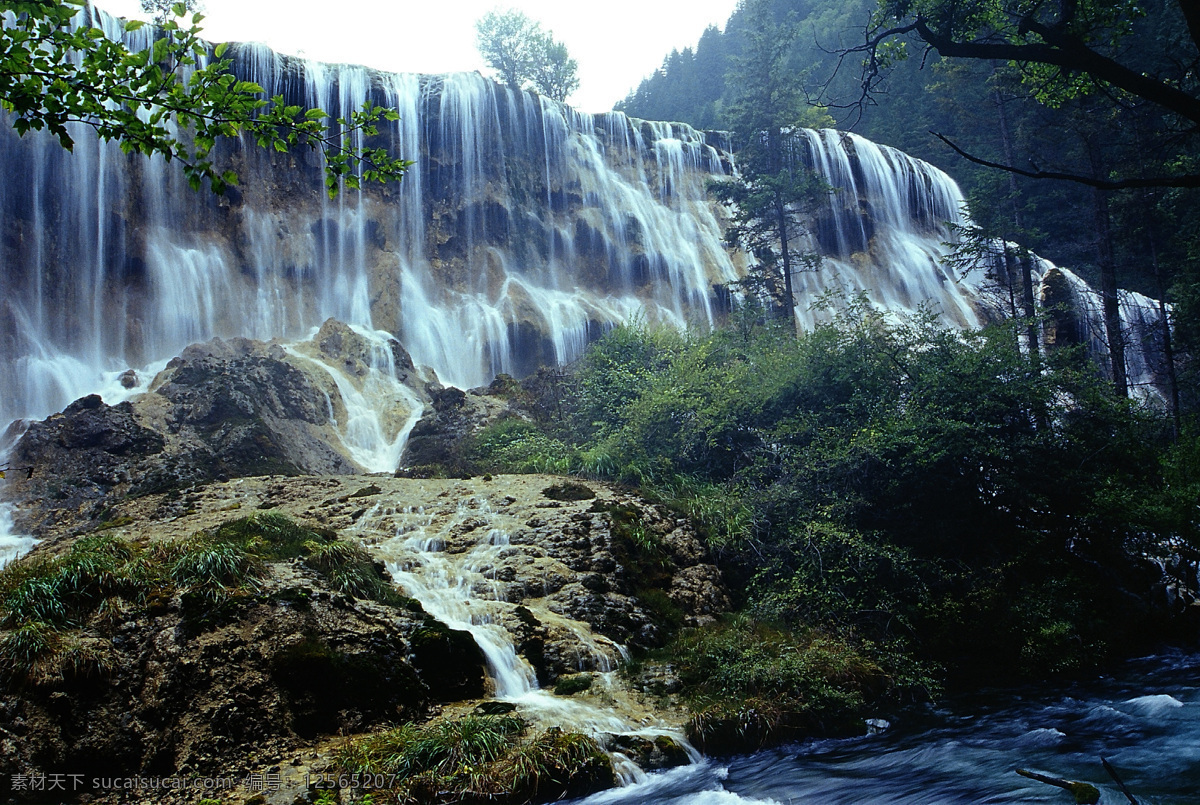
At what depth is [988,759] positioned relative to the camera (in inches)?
301

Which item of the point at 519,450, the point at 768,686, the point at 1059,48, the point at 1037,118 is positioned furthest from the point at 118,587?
the point at 1037,118

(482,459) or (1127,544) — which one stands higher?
(482,459)

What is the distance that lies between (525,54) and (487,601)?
49207 millimetres

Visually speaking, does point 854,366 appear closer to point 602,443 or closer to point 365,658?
point 602,443

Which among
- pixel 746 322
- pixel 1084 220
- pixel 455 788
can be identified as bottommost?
pixel 455 788

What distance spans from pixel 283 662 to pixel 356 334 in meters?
16.3

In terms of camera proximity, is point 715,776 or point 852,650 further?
point 852,650

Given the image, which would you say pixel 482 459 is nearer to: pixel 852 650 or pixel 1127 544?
pixel 852 650

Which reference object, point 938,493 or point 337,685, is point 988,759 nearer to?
point 938,493

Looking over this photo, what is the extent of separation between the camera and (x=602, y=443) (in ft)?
53.0

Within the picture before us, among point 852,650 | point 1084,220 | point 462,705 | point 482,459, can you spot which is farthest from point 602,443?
point 1084,220

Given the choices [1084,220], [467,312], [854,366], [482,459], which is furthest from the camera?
[1084,220]

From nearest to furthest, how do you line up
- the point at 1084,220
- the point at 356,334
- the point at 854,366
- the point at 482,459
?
the point at 854,366
the point at 482,459
the point at 356,334
the point at 1084,220

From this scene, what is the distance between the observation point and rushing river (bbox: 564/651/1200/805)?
6855mm
